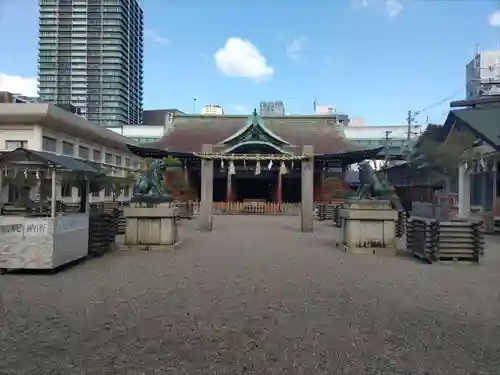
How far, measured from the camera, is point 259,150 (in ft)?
122

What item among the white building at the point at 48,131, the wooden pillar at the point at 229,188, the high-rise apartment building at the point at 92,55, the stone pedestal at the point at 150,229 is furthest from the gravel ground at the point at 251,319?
the high-rise apartment building at the point at 92,55

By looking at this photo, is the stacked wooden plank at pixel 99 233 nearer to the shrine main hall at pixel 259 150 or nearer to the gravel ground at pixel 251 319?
the gravel ground at pixel 251 319

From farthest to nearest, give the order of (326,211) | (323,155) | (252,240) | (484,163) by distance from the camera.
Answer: (323,155) < (326,211) < (484,163) < (252,240)

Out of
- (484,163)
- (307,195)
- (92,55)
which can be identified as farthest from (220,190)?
(92,55)

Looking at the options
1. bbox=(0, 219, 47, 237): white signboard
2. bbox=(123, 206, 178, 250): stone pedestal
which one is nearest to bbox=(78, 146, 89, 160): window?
bbox=(123, 206, 178, 250): stone pedestal

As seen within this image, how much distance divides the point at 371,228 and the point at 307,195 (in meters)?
7.60

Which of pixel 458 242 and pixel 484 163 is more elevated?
pixel 484 163

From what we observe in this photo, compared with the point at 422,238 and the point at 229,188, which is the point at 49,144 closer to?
the point at 229,188

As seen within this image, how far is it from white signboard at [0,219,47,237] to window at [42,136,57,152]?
70.3ft

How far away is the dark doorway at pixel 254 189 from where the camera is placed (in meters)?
41.8

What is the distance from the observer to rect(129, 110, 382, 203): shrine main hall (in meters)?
36.0

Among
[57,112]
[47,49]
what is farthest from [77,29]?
[57,112]

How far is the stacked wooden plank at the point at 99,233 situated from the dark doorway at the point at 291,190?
2861 centimetres

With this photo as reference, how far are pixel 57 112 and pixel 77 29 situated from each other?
3128 cm
